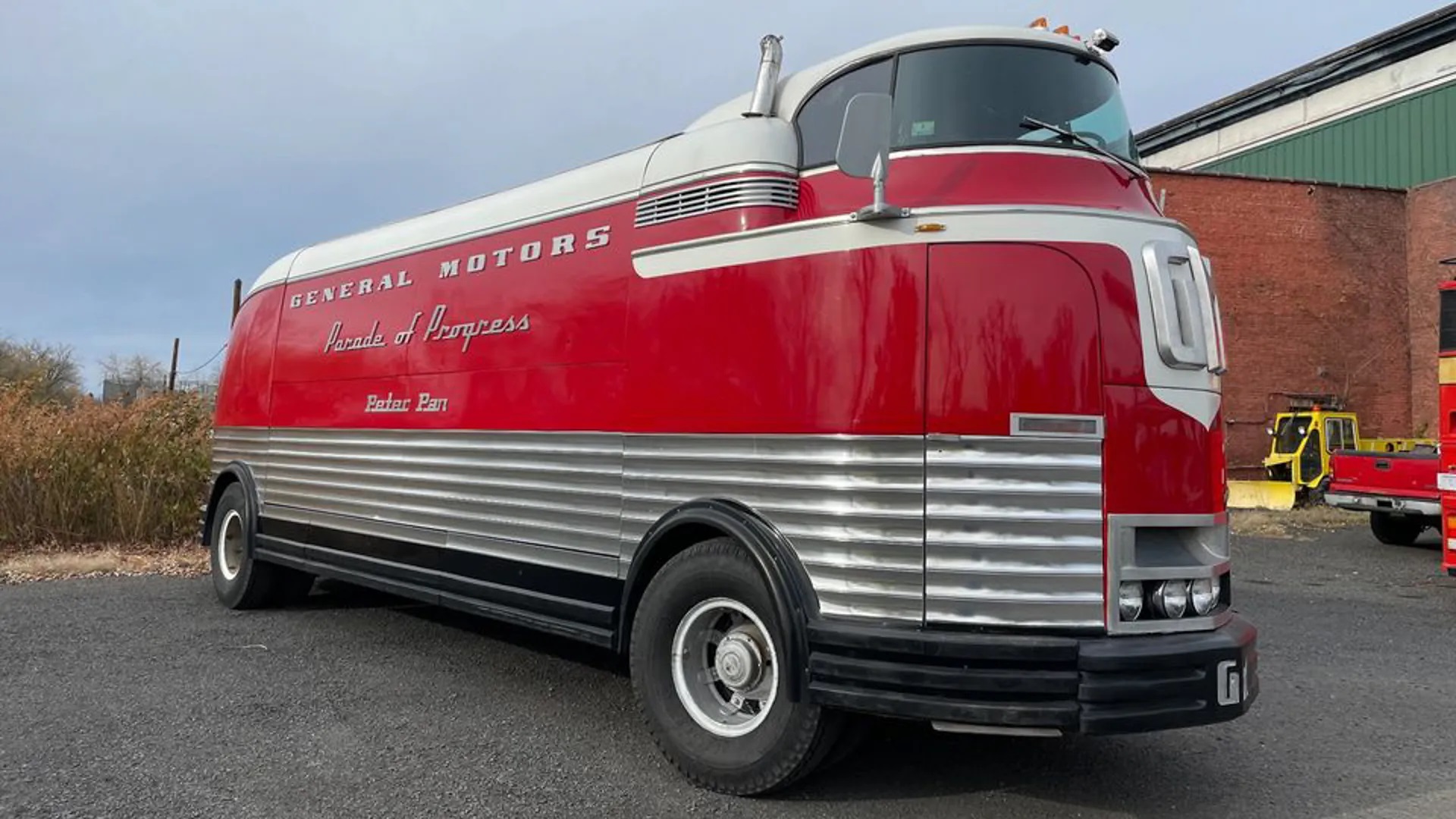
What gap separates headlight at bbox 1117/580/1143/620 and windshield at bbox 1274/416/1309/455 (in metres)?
17.2

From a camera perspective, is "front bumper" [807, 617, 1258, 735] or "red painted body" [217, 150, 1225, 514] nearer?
"front bumper" [807, 617, 1258, 735]

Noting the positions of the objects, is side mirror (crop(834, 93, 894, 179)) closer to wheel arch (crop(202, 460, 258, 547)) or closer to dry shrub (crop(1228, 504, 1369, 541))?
wheel arch (crop(202, 460, 258, 547))

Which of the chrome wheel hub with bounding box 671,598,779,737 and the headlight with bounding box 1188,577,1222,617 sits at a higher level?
the headlight with bounding box 1188,577,1222,617

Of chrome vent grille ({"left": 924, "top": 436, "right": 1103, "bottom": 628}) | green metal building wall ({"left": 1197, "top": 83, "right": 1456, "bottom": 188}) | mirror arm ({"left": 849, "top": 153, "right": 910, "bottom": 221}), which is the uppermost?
green metal building wall ({"left": 1197, "top": 83, "right": 1456, "bottom": 188})

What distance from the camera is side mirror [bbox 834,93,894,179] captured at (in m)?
3.83

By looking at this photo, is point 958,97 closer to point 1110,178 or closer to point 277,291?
point 1110,178

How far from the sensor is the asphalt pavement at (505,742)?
4012mm

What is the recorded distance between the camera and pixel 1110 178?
4020mm

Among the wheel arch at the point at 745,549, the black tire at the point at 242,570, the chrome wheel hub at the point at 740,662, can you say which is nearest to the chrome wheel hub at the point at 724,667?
the chrome wheel hub at the point at 740,662

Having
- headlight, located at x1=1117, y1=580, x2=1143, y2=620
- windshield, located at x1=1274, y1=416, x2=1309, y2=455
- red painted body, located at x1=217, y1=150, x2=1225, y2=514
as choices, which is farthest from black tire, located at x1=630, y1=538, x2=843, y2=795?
windshield, located at x1=1274, y1=416, x2=1309, y2=455

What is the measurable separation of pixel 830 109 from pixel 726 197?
59cm

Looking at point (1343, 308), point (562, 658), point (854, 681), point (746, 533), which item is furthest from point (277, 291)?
point (1343, 308)

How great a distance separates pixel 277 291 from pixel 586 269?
4.30 meters

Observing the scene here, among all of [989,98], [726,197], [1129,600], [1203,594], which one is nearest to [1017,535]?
[1129,600]
